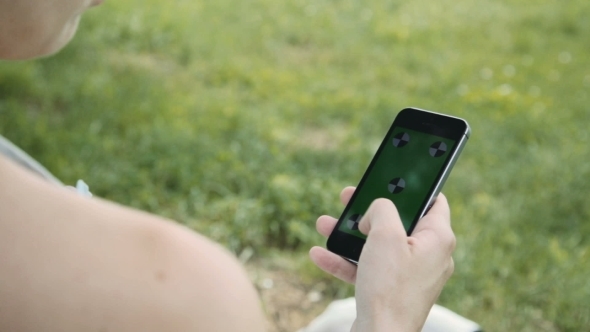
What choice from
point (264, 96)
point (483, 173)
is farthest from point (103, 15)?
point (483, 173)

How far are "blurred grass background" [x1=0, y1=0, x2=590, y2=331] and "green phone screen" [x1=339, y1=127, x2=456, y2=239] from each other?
1147 millimetres

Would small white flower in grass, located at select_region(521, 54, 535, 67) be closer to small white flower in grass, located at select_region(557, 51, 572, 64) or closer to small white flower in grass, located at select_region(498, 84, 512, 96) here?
small white flower in grass, located at select_region(557, 51, 572, 64)

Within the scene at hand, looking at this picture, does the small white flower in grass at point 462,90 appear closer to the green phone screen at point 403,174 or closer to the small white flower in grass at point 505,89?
the small white flower in grass at point 505,89

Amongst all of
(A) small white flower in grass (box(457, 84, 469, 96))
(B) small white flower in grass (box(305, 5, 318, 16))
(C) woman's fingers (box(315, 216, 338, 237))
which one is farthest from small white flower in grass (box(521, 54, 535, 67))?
(C) woman's fingers (box(315, 216, 338, 237))

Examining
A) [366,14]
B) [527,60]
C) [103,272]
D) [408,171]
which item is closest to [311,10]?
[366,14]

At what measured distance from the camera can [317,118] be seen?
313 centimetres

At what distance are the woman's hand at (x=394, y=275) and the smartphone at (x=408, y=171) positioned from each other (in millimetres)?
128

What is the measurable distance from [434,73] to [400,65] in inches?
8.2

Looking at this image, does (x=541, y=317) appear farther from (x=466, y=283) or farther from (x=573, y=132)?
(x=573, y=132)

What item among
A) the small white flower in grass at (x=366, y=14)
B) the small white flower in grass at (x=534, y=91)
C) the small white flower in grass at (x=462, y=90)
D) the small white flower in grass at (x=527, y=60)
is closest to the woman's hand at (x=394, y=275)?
the small white flower in grass at (x=462, y=90)

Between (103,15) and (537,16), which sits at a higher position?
(537,16)

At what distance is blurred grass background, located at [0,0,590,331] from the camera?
2.39 meters

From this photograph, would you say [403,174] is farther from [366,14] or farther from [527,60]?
[366,14]

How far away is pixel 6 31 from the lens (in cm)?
69
